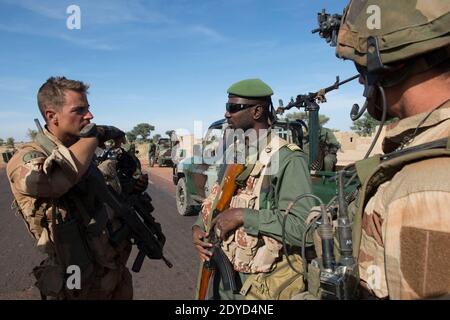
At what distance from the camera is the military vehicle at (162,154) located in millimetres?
25812

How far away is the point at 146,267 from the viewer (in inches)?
194

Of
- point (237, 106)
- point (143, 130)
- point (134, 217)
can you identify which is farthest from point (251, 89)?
point (143, 130)

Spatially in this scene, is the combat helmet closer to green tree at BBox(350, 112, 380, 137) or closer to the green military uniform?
the green military uniform

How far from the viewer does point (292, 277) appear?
2.05 meters

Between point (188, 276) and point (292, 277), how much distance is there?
9.00 ft

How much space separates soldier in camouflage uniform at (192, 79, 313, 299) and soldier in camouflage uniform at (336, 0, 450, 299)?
0.83m

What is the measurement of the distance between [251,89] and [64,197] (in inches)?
55.5

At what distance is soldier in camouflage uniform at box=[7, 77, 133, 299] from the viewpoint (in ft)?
6.09

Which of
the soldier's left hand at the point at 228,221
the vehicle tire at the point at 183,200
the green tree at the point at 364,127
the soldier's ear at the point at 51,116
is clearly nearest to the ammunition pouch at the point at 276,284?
the soldier's left hand at the point at 228,221

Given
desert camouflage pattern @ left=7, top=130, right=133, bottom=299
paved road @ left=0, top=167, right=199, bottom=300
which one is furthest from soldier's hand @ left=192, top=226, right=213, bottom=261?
paved road @ left=0, top=167, right=199, bottom=300

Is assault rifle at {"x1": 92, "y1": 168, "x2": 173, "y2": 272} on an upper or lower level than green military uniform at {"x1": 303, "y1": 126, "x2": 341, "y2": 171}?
lower
